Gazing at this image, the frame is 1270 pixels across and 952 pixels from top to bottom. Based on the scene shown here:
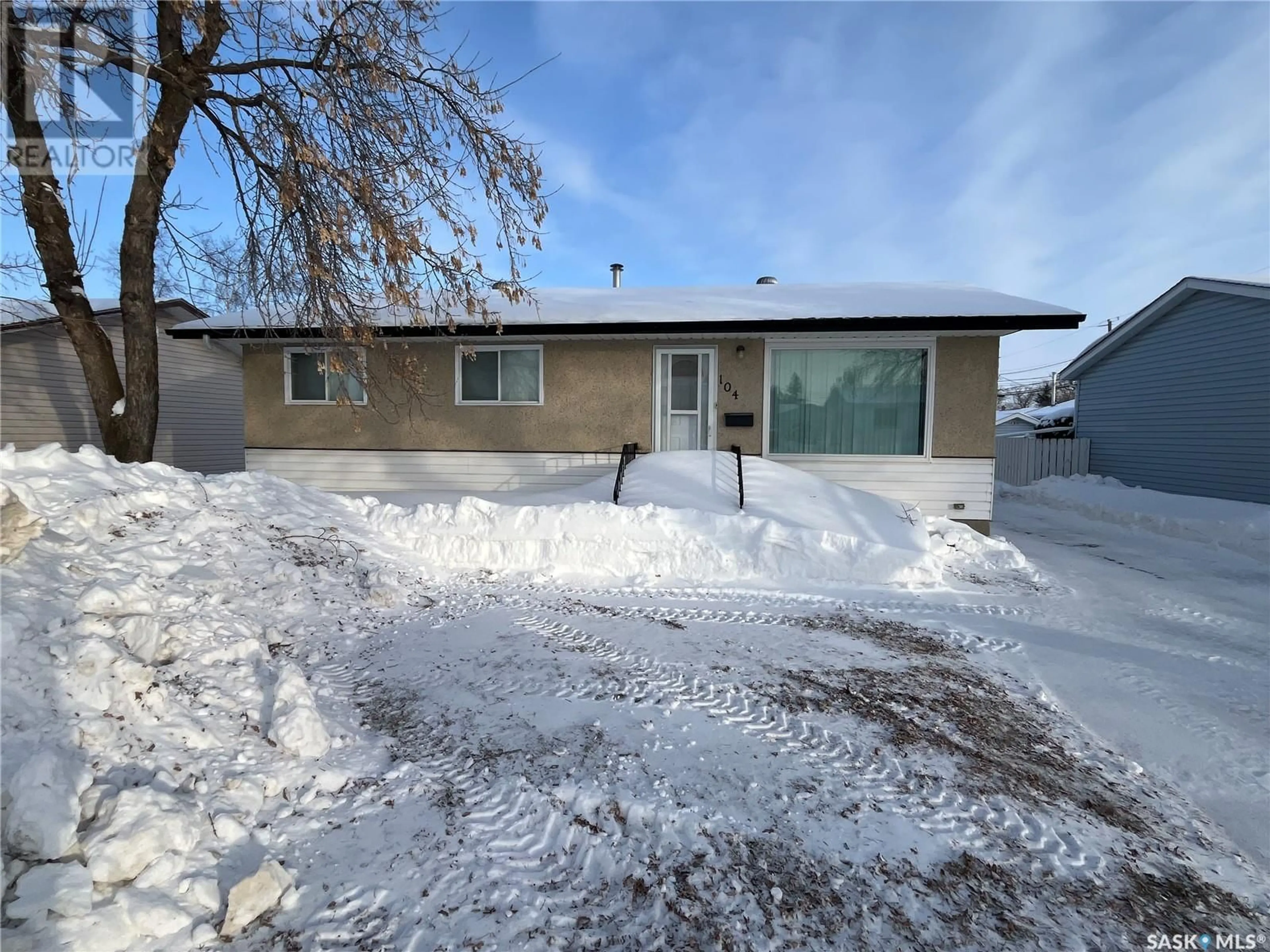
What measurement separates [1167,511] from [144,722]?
15642mm

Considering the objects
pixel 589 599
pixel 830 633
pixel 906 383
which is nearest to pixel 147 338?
pixel 589 599

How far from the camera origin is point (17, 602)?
2.93 metres

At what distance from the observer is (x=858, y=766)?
2.95 metres

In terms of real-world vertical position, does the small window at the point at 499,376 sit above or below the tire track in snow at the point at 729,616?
above

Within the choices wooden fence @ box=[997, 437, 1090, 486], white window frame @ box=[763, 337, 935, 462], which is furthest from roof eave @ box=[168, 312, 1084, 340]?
wooden fence @ box=[997, 437, 1090, 486]

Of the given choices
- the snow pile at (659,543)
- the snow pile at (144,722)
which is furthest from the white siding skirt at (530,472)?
the snow pile at (144,722)

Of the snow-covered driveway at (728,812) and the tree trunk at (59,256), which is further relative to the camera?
the tree trunk at (59,256)

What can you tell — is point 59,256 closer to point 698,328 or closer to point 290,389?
point 290,389

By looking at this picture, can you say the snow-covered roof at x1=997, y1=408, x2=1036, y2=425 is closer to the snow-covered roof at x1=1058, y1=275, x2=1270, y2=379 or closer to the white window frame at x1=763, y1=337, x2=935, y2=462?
the snow-covered roof at x1=1058, y1=275, x2=1270, y2=379

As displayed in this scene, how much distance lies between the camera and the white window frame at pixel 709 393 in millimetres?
9578

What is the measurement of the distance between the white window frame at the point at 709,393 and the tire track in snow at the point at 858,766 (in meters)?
5.76

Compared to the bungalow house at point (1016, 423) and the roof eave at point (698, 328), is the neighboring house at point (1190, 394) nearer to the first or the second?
the roof eave at point (698, 328)

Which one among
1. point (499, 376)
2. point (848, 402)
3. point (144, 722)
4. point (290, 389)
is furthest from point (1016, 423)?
point (144, 722)

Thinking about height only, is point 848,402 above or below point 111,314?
below
